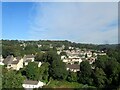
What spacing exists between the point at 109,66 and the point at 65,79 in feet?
4.73

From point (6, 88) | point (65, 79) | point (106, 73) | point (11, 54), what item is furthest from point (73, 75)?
point (11, 54)

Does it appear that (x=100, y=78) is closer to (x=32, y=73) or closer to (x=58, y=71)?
(x=58, y=71)

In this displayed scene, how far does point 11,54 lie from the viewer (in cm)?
1284

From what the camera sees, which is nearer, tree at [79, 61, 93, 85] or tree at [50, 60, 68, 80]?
tree at [79, 61, 93, 85]

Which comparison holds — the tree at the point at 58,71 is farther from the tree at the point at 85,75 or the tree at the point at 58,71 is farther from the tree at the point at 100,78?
the tree at the point at 100,78

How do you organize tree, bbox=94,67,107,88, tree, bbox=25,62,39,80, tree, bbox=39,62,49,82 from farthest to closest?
1. tree, bbox=39,62,49,82
2. tree, bbox=25,62,39,80
3. tree, bbox=94,67,107,88

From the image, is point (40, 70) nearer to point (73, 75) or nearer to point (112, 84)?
point (73, 75)

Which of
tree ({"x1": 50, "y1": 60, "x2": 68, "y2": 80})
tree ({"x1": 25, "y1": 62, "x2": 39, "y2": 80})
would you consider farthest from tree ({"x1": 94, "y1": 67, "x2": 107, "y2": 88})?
tree ({"x1": 25, "y1": 62, "x2": 39, "y2": 80})

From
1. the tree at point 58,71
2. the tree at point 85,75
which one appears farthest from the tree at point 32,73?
the tree at point 85,75

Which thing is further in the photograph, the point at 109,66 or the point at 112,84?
the point at 109,66

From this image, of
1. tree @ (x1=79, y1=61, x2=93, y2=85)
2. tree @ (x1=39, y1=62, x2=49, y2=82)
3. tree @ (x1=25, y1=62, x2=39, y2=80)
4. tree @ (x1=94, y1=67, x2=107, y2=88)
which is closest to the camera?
tree @ (x1=94, y1=67, x2=107, y2=88)

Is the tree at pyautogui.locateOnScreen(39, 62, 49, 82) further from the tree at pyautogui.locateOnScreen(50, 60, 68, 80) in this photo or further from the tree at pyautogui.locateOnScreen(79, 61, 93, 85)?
the tree at pyautogui.locateOnScreen(79, 61, 93, 85)

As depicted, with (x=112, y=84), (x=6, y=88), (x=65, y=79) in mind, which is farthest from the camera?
(x=65, y=79)

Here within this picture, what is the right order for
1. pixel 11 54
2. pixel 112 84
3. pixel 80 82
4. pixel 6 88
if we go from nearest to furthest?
pixel 6 88 → pixel 112 84 → pixel 80 82 → pixel 11 54
